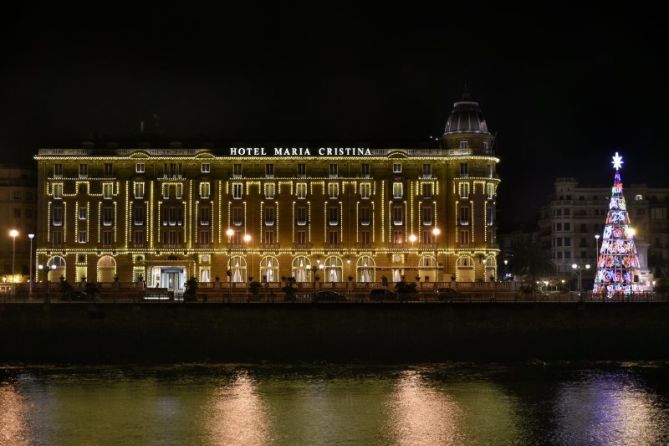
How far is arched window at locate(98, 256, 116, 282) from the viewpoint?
15162 cm

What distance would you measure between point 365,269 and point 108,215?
116 feet

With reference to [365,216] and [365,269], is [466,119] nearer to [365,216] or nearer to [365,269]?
[365,216]

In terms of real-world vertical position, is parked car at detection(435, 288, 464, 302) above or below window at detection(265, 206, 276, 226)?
below

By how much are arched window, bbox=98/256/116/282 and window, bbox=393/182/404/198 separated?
1526 inches

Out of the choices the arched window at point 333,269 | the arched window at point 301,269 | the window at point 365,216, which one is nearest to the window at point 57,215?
the arched window at point 301,269

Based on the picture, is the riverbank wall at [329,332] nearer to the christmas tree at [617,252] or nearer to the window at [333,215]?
the christmas tree at [617,252]

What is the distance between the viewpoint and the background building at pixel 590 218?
188375mm

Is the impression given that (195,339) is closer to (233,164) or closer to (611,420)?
(611,420)

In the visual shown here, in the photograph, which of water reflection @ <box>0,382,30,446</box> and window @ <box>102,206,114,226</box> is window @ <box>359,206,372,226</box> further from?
water reflection @ <box>0,382,30,446</box>

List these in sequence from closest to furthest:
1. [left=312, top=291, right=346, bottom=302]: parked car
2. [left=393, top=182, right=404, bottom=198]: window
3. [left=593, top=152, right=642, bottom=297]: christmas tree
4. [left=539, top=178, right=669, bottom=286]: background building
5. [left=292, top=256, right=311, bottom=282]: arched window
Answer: [left=312, top=291, right=346, bottom=302]: parked car
[left=593, top=152, right=642, bottom=297]: christmas tree
[left=292, top=256, right=311, bottom=282]: arched window
[left=393, top=182, right=404, bottom=198]: window
[left=539, top=178, right=669, bottom=286]: background building

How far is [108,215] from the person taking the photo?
152500mm

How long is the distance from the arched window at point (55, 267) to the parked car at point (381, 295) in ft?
165

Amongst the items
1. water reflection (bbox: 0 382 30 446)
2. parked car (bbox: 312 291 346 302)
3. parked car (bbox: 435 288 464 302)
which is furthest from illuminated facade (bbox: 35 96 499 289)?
water reflection (bbox: 0 382 30 446)

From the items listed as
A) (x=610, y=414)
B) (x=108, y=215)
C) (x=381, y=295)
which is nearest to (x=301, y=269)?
(x=108, y=215)
